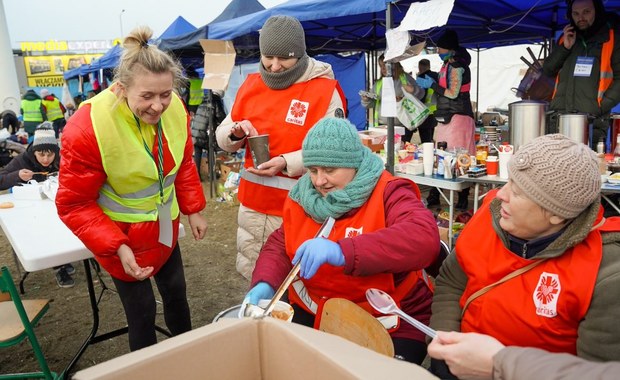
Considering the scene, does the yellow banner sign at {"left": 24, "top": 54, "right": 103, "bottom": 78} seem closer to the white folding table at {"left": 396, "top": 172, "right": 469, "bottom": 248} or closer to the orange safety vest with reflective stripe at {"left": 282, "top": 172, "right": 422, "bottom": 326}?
the white folding table at {"left": 396, "top": 172, "right": 469, "bottom": 248}

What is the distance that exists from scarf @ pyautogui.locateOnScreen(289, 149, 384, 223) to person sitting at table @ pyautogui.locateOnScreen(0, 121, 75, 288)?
10.9 ft

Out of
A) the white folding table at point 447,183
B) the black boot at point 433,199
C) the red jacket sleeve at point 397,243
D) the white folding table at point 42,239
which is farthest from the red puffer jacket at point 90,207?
the black boot at point 433,199

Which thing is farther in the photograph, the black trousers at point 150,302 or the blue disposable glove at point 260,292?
the black trousers at point 150,302

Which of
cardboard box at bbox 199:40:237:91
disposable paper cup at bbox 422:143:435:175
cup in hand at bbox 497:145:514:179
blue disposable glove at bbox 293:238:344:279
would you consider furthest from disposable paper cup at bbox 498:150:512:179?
cardboard box at bbox 199:40:237:91

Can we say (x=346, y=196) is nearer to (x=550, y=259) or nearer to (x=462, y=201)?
(x=550, y=259)

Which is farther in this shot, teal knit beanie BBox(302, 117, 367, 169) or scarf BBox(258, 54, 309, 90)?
scarf BBox(258, 54, 309, 90)

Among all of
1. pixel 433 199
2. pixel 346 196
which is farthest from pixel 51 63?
pixel 346 196

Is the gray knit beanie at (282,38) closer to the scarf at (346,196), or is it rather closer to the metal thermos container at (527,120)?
the scarf at (346,196)

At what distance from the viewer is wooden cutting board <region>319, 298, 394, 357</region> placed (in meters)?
1.21

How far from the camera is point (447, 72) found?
5535 mm

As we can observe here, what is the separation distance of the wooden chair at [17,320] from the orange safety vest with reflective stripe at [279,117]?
1.19 metres

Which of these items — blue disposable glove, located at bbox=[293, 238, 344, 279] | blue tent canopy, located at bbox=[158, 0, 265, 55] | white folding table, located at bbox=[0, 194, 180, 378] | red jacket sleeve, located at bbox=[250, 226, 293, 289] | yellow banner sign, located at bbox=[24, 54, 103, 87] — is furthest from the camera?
yellow banner sign, located at bbox=[24, 54, 103, 87]

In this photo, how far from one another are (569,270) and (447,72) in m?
4.66

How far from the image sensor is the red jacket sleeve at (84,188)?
1.68m
